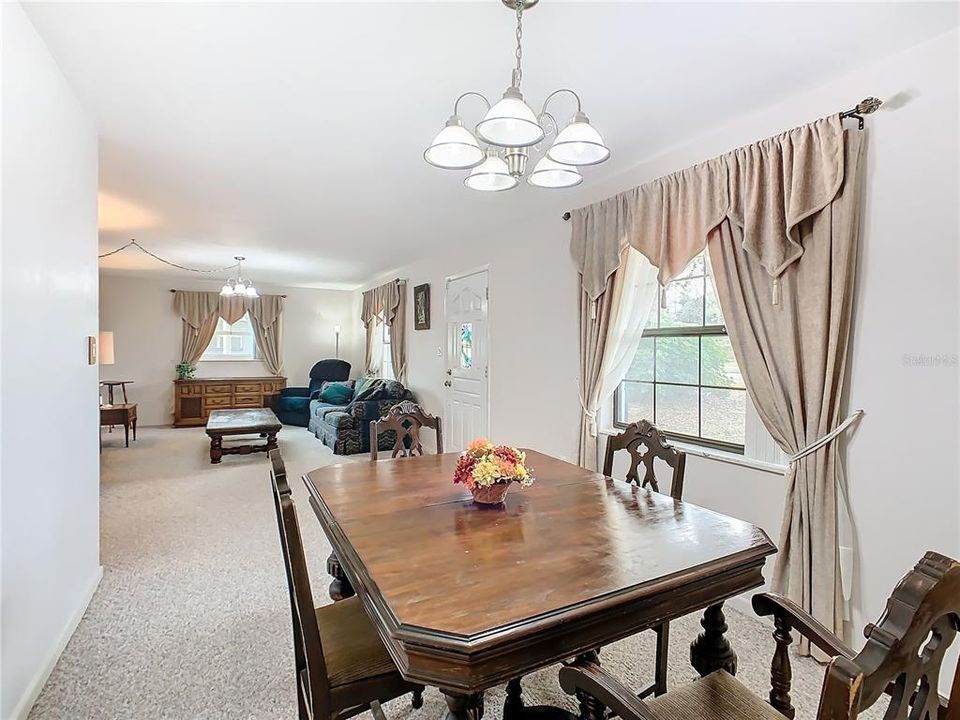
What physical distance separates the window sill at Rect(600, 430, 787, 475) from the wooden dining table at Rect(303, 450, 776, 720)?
0.92 m

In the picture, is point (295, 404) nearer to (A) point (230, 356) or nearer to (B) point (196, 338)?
(A) point (230, 356)

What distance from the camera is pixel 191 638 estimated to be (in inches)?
88.0

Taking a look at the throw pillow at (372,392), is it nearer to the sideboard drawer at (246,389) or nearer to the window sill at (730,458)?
the sideboard drawer at (246,389)

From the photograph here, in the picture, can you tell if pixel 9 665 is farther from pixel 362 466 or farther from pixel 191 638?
pixel 362 466

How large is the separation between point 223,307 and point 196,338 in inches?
25.6

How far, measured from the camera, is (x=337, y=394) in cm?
732

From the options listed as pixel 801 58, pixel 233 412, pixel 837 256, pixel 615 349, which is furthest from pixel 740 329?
pixel 233 412

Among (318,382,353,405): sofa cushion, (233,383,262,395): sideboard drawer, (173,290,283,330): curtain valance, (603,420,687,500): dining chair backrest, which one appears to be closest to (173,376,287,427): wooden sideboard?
(233,383,262,395): sideboard drawer

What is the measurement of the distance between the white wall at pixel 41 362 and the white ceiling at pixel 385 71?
24cm

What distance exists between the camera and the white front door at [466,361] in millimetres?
5031

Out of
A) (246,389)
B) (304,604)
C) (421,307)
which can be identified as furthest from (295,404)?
(304,604)

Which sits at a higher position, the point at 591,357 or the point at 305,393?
the point at 591,357

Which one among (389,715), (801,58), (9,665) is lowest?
(389,715)

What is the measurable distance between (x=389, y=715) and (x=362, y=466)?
3.12ft
